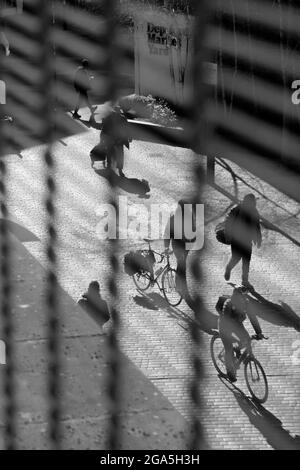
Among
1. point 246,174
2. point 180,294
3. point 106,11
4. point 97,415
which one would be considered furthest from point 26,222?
point 106,11

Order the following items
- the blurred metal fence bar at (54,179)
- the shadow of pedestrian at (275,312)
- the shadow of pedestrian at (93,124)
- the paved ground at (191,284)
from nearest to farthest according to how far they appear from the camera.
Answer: the blurred metal fence bar at (54,179) → the paved ground at (191,284) → the shadow of pedestrian at (275,312) → the shadow of pedestrian at (93,124)

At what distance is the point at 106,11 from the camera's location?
3.03ft

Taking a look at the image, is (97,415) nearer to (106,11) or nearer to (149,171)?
(106,11)

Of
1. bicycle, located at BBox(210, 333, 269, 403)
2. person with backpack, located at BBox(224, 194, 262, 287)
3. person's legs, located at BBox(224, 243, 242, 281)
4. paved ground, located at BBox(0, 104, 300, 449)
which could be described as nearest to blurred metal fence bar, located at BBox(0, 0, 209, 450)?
paved ground, located at BBox(0, 104, 300, 449)

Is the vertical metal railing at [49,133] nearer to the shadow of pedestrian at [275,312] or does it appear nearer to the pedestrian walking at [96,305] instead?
the pedestrian walking at [96,305]

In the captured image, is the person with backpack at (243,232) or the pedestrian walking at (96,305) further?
the person with backpack at (243,232)

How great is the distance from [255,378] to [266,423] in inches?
11.9

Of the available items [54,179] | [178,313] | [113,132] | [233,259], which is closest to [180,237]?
[178,313]

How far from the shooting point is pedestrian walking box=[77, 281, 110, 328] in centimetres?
377

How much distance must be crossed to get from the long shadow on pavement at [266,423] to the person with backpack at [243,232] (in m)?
0.86

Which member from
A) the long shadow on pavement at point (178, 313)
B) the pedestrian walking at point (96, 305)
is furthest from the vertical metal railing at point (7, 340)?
the long shadow on pavement at point (178, 313)

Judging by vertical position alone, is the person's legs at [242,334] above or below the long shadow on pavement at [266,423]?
above

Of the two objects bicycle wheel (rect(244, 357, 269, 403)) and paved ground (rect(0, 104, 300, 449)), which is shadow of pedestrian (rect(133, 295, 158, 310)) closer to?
paved ground (rect(0, 104, 300, 449))

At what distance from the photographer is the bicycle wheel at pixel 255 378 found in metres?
3.72
